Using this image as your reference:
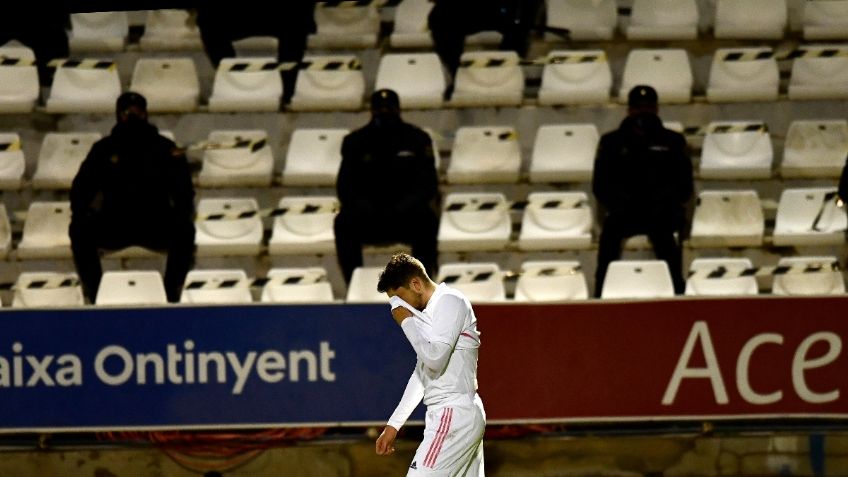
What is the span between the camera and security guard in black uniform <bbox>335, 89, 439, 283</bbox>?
10594mm

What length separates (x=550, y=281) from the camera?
10586 mm

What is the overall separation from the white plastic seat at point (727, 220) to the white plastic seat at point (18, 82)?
5.78m

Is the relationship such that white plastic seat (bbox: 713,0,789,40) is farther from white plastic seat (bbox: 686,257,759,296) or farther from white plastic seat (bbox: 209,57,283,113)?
white plastic seat (bbox: 209,57,283,113)

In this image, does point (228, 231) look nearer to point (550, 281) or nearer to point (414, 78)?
point (414, 78)

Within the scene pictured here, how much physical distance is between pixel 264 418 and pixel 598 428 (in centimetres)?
222

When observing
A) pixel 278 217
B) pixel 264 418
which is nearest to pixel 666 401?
pixel 264 418

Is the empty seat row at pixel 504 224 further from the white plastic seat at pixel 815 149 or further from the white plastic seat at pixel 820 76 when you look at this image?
the white plastic seat at pixel 820 76

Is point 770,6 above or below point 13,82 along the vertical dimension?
above

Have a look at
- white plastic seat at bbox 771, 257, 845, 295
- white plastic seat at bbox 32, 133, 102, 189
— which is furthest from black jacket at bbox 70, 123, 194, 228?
white plastic seat at bbox 771, 257, 845, 295

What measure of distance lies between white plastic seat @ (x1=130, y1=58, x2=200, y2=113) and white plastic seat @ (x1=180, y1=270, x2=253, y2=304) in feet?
6.50

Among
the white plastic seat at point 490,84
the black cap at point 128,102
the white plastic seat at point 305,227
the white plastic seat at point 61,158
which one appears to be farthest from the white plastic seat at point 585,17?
the white plastic seat at point 61,158

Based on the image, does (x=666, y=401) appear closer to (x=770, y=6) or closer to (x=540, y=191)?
(x=540, y=191)

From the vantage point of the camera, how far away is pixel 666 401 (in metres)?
9.02

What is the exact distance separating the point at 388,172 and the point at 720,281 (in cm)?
268
